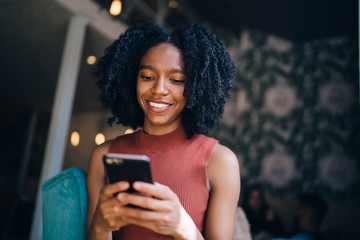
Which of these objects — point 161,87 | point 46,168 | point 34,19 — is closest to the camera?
point 161,87

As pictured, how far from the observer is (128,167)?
0.78 meters

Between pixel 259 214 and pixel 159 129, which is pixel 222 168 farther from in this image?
pixel 259 214

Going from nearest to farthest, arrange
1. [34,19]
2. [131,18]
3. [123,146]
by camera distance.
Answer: [123,146], [34,19], [131,18]

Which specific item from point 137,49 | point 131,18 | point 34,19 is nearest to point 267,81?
point 131,18

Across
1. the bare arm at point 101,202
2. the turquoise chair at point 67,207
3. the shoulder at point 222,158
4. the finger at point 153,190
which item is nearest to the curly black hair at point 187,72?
the shoulder at point 222,158

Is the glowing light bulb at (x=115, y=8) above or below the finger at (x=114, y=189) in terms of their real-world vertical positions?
above

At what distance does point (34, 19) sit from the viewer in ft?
11.6

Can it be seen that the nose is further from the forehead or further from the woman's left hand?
the woman's left hand

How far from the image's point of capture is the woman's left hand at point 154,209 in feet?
2.56

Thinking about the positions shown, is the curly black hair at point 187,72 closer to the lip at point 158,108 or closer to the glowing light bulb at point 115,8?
the lip at point 158,108

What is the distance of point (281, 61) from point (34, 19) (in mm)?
3658

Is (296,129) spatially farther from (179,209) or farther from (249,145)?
(179,209)

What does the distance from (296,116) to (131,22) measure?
2827 mm

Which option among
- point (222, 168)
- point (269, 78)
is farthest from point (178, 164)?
point (269, 78)
